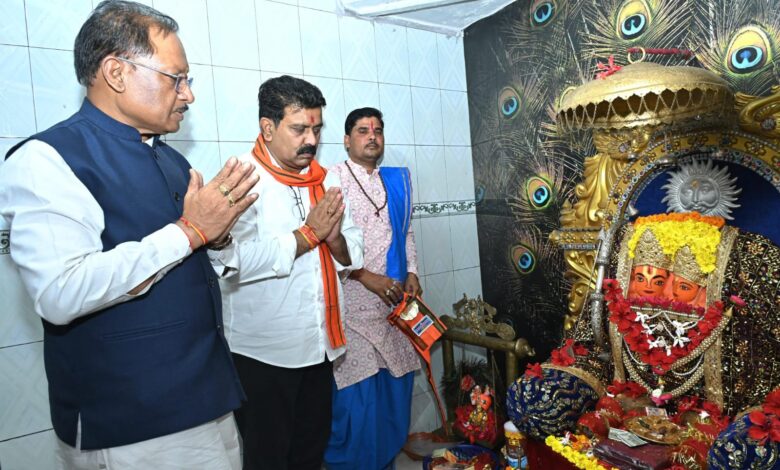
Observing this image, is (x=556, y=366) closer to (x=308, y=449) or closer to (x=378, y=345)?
(x=378, y=345)

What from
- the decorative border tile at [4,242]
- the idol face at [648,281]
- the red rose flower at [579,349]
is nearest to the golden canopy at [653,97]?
the idol face at [648,281]

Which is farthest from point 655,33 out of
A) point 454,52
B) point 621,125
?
point 454,52

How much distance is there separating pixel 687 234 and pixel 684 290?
25 centimetres

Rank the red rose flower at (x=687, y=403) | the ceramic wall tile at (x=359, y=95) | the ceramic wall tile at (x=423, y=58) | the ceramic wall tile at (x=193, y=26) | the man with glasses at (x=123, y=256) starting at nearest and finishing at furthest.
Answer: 1. the man with glasses at (x=123, y=256)
2. the red rose flower at (x=687, y=403)
3. the ceramic wall tile at (x=193, y=26)
4. the ceramic wall tile at (x=359, y=95)
5. the ceramic wall tile at (x=423, y=58)

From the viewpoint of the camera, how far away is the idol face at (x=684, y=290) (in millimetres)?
2377

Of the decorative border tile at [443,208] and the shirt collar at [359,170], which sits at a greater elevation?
the shirt collar at [359,170]

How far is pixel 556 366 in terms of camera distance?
2652 mm

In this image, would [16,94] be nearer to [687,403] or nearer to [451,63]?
[451,63]

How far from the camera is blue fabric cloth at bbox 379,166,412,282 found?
3.45m

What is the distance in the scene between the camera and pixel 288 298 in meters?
2.46

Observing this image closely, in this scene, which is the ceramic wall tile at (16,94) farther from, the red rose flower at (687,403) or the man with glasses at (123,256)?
the red rose flower at (687,403)

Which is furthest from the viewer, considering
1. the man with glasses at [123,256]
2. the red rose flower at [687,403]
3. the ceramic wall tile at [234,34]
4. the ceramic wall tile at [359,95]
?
the ceramic wall tile at [359,95]

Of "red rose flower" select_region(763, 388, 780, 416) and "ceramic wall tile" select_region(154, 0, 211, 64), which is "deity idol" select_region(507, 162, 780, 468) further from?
"ceramic wall tile" select_region(154, 0, 211, 64)

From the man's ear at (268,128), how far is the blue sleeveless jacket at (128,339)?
3.26 ft
